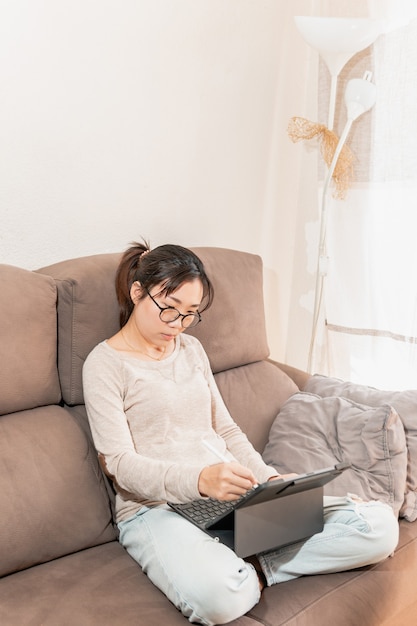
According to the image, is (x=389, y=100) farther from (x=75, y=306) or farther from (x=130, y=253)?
(x=75, y=306)

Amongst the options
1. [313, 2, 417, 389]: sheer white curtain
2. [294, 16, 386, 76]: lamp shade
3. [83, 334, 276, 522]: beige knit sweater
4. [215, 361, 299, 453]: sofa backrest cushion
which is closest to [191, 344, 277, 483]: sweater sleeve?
[83, 334, 276, 522]: beige knit sweater

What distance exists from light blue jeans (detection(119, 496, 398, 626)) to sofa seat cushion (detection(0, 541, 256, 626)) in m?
0.03

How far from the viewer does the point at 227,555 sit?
1458 mm

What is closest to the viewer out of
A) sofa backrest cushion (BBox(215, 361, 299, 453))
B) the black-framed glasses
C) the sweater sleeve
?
Answer: the black-framed glasses

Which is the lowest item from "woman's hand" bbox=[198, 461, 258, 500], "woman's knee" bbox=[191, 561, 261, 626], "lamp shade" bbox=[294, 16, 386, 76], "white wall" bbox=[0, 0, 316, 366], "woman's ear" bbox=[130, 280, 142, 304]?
"woman's knee" bbox=[191, 561, 261, 626]

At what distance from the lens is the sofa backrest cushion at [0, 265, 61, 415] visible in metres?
1.62

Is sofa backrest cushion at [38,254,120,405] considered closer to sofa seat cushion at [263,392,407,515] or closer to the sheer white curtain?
sofa seat cushion at [263,392,407,515]

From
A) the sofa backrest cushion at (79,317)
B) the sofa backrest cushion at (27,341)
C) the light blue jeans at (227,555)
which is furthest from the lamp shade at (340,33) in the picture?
the light blue jeans at (227,555)

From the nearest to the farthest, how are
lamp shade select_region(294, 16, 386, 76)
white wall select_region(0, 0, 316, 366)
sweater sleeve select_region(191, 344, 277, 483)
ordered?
1. sweater sleeve select_region(191, 344, 277, 483)
2. white wall select_region(0, 0, 316, 366)
3. lamp shade select_region(294, 16, 386, 76)

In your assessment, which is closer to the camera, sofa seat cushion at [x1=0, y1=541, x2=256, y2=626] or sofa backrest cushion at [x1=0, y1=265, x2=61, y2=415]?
sofa seat cushion at [x1=0, y1=541, x2=256, y2=626]

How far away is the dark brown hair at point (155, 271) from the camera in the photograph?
1.74 meters

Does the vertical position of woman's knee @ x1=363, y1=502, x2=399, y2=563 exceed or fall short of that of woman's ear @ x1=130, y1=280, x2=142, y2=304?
it falls short

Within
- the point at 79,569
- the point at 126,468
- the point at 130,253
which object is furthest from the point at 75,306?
the point at 79,569

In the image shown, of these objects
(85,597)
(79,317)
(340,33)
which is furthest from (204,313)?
(340,33)
